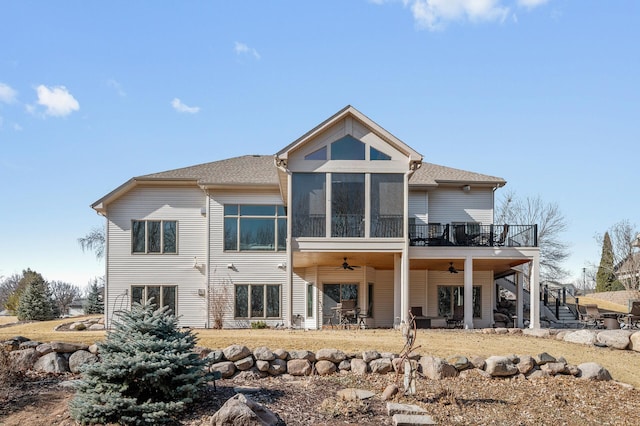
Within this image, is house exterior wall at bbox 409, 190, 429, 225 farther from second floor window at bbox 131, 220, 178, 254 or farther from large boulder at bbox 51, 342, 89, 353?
large boulder at bbox 51, 342, 89, 353

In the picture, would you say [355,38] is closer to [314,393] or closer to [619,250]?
[314,393]

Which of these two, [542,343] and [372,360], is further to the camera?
[542,343]

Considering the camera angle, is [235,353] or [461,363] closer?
[235,353]

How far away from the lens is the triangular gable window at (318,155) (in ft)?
58.1

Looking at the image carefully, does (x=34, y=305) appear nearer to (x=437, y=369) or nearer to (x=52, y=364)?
(x=52, y=364)

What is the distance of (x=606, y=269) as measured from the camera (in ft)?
128

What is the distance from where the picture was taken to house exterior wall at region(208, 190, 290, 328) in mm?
20750

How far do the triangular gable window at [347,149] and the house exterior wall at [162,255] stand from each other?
660 cm

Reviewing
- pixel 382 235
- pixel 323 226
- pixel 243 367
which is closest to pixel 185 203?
pixel 323 226

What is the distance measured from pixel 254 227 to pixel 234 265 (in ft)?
5.64

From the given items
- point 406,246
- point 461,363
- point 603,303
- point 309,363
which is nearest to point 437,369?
point 461,363

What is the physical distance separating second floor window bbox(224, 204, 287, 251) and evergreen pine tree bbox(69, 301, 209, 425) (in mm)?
12658

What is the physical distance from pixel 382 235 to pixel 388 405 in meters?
10.5

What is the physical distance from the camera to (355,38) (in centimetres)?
1328
